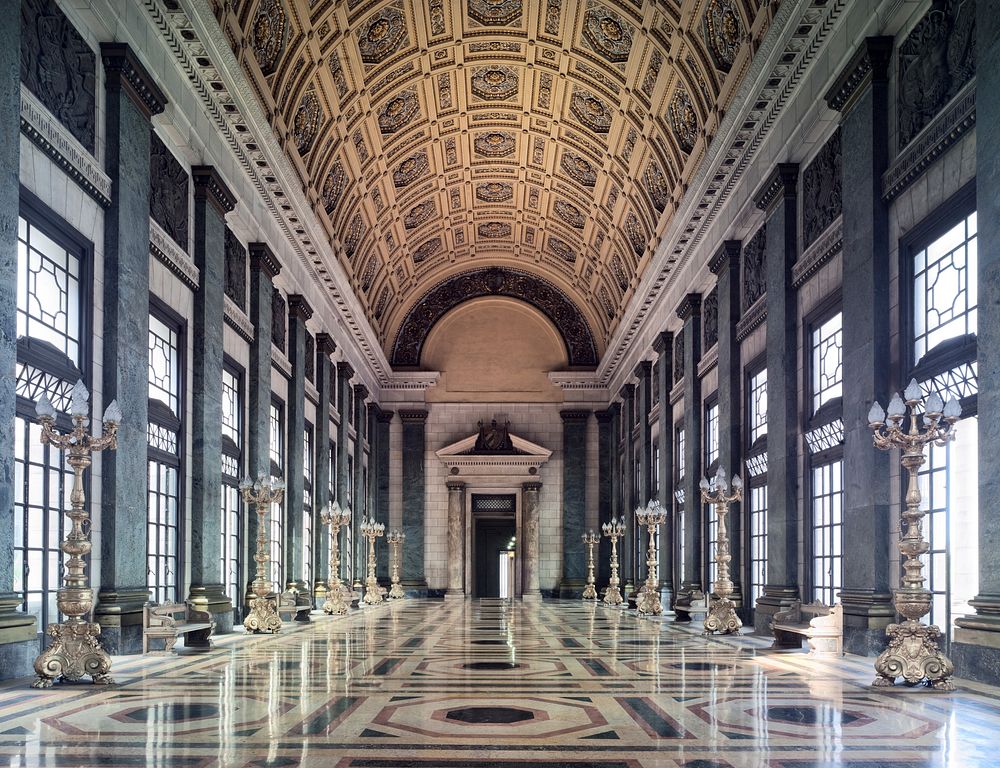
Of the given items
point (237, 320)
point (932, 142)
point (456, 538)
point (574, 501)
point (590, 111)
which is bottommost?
point (456, 538)

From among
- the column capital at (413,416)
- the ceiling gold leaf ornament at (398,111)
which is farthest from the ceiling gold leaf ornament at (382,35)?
the column capital at (413,416)

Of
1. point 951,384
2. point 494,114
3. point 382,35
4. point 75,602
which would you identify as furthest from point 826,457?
point 494,114

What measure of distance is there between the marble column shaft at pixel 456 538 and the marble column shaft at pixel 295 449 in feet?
53.2

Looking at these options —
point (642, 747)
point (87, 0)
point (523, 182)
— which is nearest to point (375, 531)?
point (523, 182)

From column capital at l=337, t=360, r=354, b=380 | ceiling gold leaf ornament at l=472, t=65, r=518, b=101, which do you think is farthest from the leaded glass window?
column capital at l=337, t=360, r=354, b=380

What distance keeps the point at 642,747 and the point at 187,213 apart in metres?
14.0

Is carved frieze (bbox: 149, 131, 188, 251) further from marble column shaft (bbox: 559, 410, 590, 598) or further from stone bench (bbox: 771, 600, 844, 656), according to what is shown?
marble column shaft (bbox: 559, 410, 590, 598)

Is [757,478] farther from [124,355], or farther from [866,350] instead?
[124,355]

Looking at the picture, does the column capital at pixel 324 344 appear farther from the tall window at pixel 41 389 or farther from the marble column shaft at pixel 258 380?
the tall window at pixel 41 389

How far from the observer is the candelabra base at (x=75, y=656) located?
10570 millimetres

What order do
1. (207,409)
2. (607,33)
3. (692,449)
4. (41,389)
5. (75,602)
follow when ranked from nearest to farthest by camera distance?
(75,602) < (41,389) < (207,409) < (607,33) < (692,449)

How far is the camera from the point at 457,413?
146 ft

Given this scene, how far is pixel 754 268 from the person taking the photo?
2141cm

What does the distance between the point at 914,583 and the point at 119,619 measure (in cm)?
966
